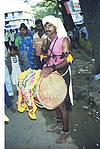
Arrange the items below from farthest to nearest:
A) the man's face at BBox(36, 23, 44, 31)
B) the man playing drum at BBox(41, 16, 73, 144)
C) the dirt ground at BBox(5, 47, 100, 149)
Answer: the dirt ground at BBox(5, 47, 100, 149), the man's face at BBox(36, 23, 44, 31), the man playing drum at BBox(41, 16, 73, 144)

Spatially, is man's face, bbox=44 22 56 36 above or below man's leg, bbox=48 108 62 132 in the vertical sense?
above

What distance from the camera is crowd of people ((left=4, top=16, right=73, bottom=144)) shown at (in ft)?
13.6

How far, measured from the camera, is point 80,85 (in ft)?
16.3

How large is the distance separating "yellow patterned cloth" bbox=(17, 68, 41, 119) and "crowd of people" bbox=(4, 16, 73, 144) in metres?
0.05

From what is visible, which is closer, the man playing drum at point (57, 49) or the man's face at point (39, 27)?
the man playing drum at point (57, 49)

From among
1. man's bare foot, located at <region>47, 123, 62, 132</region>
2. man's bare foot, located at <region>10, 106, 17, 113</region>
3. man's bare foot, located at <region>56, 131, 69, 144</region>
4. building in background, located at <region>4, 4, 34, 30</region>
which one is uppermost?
building in background, located at <region>4, 4, 34, 30</region>

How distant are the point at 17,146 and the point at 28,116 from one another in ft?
1.32

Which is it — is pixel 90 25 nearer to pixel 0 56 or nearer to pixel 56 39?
pixel 56 39

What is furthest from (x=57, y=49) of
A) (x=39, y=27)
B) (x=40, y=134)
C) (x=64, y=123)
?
(x=40, y=134)

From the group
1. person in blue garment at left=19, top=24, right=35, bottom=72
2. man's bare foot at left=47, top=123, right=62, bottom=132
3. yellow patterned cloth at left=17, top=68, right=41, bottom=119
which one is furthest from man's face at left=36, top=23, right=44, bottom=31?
man's bare foot at left=47, top=123, right=62, bottom=132

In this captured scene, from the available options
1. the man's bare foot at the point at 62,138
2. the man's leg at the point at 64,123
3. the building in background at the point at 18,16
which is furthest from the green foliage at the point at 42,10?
the man's bare foot at the point at 62,138

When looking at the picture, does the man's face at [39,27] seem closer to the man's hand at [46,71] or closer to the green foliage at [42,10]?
the green foliage at [42,10]

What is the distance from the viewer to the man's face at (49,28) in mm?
4152

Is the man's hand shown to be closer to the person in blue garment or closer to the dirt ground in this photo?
the person in blue garment
